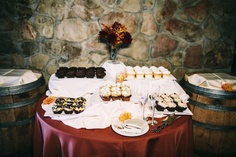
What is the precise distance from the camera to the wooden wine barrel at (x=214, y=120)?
2881mm

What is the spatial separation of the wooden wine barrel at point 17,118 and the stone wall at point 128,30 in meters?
1.11

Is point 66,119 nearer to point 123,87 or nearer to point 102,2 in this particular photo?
point 123,87

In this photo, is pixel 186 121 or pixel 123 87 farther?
pixel 123 87

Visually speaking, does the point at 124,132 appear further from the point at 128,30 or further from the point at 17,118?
the point at 128,30

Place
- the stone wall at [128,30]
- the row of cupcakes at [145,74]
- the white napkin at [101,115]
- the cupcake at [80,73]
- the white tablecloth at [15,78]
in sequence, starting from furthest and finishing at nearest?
Answer: the stone wall at [128,30], the row of cupcakes at [145,74], the cupcake at [80,73], the white tablecloth at [15,78], the white napkin at [101,115]

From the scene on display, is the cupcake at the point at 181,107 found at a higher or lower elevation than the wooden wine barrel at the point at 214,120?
higher

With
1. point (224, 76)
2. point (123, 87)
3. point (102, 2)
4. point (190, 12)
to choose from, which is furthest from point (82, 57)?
point (224, 76)

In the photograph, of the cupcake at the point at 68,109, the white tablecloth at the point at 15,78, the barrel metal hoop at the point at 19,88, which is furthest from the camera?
the white tablecloth at the point at 15,78

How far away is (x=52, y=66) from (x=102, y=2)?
1.52 metres

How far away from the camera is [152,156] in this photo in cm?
215

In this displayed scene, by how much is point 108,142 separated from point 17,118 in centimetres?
149

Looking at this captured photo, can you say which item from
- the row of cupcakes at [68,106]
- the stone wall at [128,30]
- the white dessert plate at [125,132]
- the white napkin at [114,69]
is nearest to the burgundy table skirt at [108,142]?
the white dessert plate at [125,132]

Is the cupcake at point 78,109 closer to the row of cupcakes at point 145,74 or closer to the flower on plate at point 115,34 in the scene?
the row of cupcakes at point 145,74

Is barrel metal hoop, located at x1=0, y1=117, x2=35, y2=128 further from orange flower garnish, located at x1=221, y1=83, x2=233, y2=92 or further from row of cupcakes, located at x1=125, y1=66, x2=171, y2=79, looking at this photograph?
orange flower garnish, located at x1=221, y1=83, x2=233, y2=92
